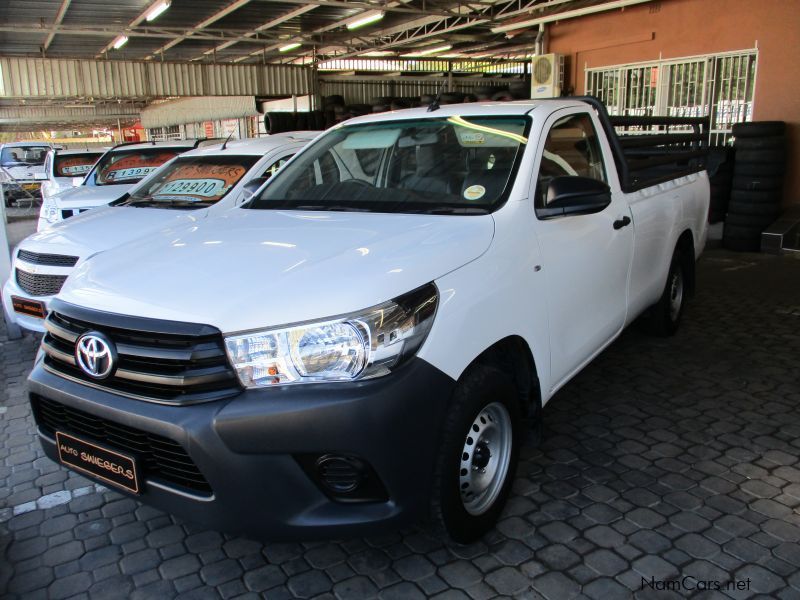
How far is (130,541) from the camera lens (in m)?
2.90

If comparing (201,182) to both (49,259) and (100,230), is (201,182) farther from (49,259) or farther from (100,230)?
(49,259)

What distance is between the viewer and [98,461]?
243 cm

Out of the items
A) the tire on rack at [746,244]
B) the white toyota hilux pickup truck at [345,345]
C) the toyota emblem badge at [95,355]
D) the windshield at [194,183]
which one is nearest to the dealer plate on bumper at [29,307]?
the windshield at [194,183]

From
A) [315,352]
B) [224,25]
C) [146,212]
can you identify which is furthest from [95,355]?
[224,25]

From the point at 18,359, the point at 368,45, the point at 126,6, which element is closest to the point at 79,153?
the point at 126,6

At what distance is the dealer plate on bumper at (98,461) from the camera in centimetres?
234

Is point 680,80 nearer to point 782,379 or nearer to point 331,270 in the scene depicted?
point 782,379

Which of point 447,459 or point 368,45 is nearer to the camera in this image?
point 447,459

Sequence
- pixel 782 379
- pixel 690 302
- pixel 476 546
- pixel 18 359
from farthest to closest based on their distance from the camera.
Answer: pixel 690 302, pixel 18 359, pixel 782 379, pixel 476 546

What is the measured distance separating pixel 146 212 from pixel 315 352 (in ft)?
13.9

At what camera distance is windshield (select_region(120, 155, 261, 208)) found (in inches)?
236

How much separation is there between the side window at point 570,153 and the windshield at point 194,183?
335 centimetres

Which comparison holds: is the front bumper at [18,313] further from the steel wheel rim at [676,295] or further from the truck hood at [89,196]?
the steel wheel rim at [676,295]

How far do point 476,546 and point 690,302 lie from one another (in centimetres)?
456
